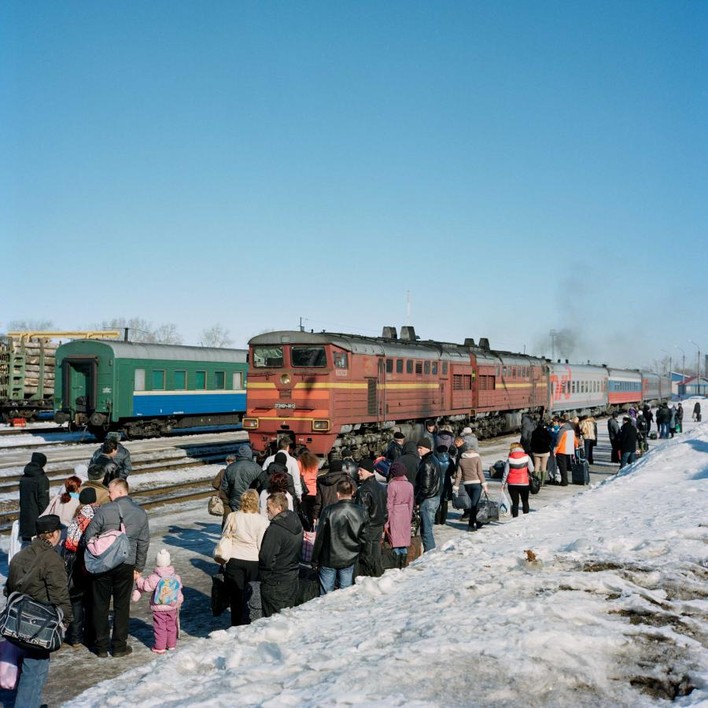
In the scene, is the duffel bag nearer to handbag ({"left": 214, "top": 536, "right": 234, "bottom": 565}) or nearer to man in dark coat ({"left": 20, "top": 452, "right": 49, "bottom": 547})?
handbag ({"left": 214, "top": 536, "right": 234, "bottom": 565})

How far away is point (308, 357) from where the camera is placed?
863 inches

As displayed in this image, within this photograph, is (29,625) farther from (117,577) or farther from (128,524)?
(128,524)

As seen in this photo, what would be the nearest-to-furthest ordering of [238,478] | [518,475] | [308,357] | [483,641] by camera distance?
[483,641], [238,478], [518,475], [308,357]

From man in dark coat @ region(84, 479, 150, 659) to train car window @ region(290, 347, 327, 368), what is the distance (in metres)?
13.3

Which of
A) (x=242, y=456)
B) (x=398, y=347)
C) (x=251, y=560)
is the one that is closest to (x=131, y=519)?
(x=251, y=560)

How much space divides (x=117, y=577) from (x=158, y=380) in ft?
75.5

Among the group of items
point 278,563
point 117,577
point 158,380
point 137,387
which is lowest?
point 117,577

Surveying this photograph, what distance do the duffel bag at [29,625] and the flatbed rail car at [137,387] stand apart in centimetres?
2347

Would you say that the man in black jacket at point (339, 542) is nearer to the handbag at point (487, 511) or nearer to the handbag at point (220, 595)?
the handbag at point (220, 595)

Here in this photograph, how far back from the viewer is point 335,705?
16.4ft

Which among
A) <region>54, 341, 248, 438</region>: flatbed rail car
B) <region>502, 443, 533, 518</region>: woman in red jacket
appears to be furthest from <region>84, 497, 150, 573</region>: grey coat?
<region>54, 341, 248, 438</region>: flatbed rail car

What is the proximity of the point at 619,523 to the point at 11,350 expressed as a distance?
30.4m

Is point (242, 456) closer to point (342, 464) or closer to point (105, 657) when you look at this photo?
point (342, 464)

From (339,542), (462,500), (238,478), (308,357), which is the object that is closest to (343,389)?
(308,357)
